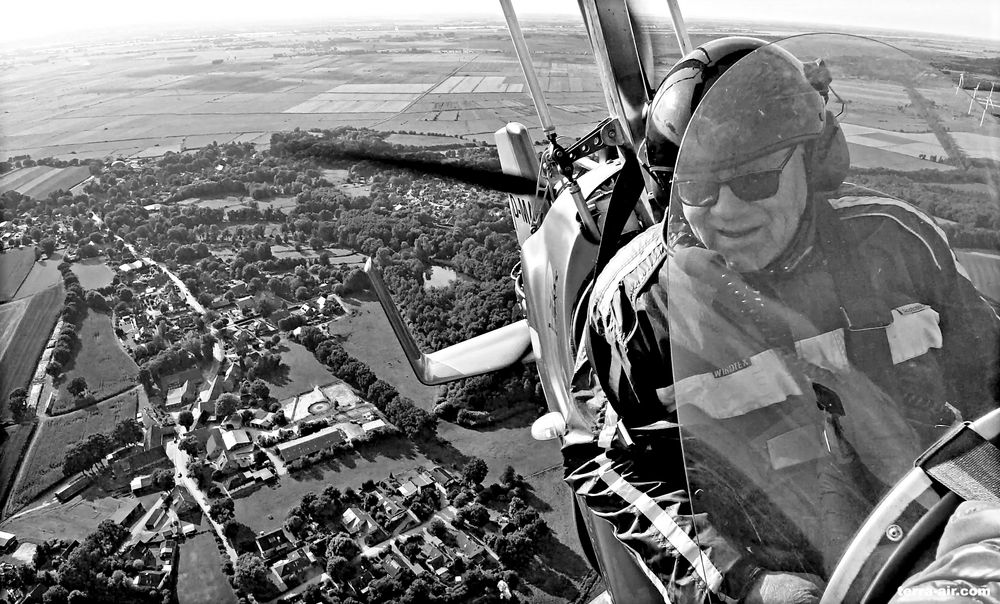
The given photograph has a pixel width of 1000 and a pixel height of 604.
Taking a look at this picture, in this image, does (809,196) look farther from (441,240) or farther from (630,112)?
(441,240)

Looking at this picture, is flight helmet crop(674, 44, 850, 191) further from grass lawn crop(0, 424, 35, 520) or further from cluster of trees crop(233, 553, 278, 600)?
grass lawn crop(0, 424, 35, 520)

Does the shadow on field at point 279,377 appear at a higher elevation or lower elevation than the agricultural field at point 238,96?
lower

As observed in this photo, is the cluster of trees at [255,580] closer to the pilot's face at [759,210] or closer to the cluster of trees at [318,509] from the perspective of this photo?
the cluster of trees at [318,509]

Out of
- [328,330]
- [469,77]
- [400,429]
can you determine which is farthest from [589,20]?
[328,330]

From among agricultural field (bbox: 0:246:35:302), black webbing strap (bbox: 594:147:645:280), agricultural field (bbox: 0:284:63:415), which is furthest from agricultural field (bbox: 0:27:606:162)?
agricultural field (bbox: 0:284:63:415)

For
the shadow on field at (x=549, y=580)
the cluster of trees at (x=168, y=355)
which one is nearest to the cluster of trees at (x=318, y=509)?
the shadow on field at (x=549, y=580)

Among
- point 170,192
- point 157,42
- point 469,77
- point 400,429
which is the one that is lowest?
point 400,429

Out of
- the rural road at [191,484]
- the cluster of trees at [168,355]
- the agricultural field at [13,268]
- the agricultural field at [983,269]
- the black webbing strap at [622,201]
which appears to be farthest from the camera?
the agricultural field at [13,268]
